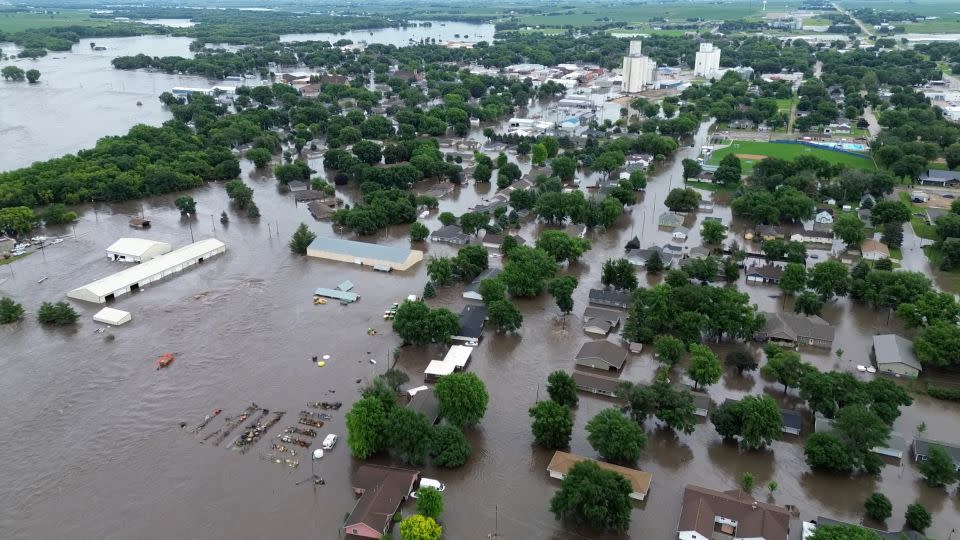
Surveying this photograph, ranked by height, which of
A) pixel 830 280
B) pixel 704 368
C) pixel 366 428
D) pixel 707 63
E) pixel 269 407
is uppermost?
pixel 707 63

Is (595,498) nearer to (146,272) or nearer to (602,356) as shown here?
(602,356)

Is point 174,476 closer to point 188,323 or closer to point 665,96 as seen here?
point 188,323

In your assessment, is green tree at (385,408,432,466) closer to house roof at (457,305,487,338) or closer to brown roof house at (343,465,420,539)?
brown roof house at (343,465,420,539)

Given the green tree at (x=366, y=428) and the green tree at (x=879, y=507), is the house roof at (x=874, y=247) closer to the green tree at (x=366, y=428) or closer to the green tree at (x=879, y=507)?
the green tree at (x=879, y=507)

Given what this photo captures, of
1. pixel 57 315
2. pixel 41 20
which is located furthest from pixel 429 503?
pixel 41 20

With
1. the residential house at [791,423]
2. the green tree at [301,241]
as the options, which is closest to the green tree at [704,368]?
the residential house at [791,423]
